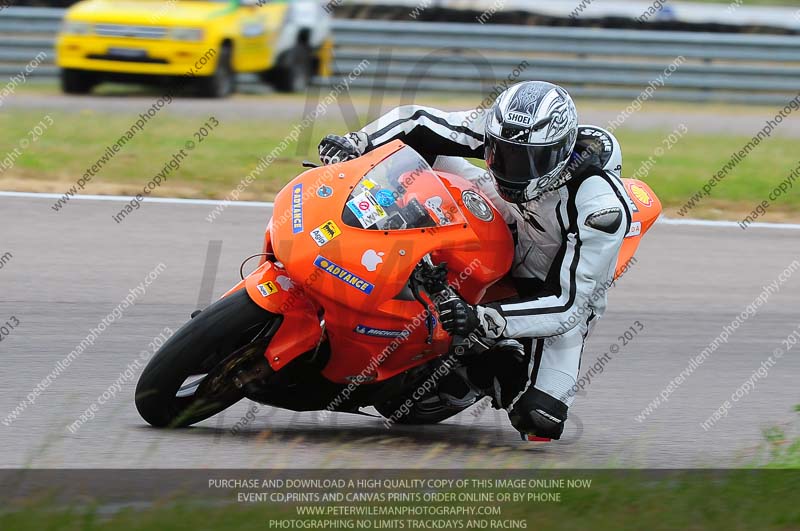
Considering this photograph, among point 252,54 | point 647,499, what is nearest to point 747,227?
point 647,499

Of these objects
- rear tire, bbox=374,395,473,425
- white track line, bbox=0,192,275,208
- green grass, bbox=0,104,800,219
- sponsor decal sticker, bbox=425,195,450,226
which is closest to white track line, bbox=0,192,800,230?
white track line, bbox=0,192,275,208

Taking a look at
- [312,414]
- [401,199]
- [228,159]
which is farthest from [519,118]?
[228,159]

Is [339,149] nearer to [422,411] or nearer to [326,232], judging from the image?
[326,232]

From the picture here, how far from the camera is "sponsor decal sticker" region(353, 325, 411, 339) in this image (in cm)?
447

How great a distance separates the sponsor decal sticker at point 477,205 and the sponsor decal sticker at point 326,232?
586 mm

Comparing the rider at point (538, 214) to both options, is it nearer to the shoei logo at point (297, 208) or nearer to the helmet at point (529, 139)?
the helmet at point (529, 139)

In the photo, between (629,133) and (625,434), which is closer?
(625,434)

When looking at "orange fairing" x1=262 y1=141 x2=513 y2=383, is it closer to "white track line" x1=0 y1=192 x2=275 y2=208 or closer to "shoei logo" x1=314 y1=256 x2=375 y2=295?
"shoei logo" x1=314 y1=256 x2=375 y2=295

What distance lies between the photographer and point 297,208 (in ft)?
14.7

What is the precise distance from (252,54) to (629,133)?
5088 mm

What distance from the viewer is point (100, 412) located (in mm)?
5102

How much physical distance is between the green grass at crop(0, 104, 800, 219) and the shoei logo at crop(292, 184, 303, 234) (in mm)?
5583

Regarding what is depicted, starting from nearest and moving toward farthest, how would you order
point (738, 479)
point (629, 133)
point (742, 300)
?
point (738, 479)
point (742, 300)
point (629, 133)

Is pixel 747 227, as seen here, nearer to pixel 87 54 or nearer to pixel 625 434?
pixel 625 434
